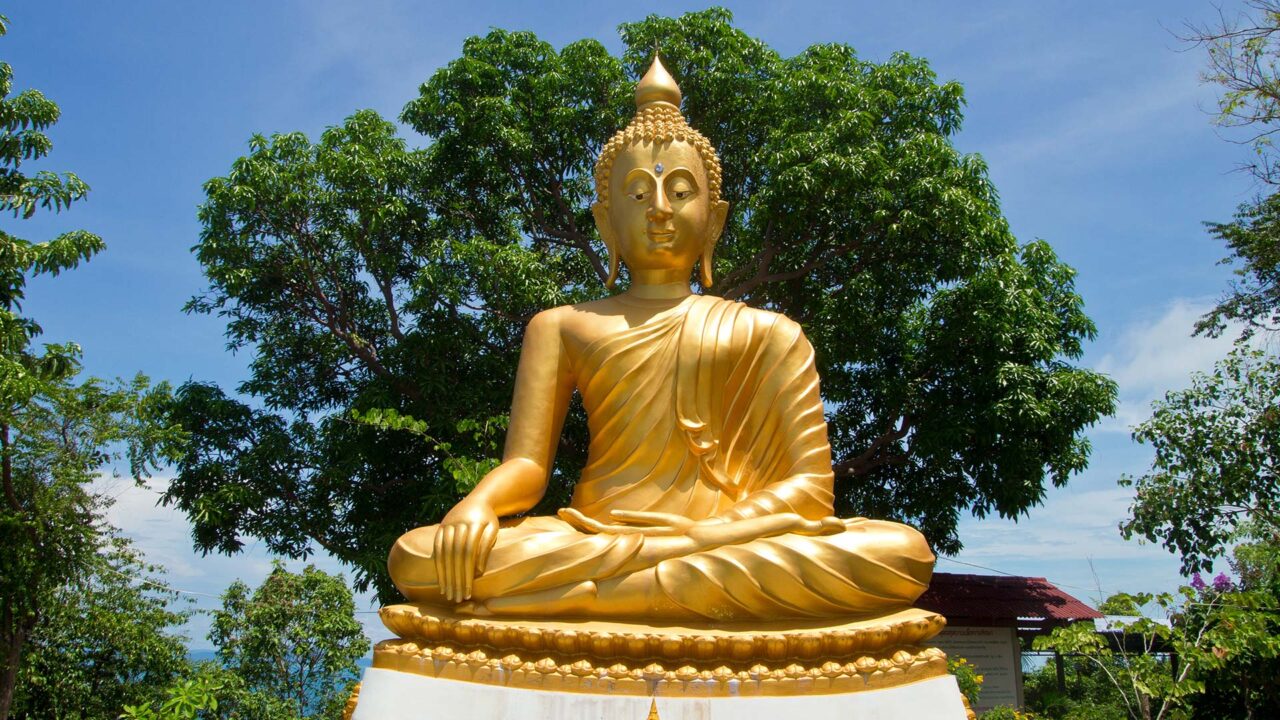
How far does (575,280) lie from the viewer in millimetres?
11578

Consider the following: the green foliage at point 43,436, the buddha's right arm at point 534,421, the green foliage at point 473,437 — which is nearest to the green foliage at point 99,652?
the green foliage at point 43,436

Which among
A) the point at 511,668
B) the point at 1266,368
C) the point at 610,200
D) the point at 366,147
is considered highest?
the point at 366,147

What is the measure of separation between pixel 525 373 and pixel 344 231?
5438 mm

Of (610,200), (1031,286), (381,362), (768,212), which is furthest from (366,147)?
(1031,286)

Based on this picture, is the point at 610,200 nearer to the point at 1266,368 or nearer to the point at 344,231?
the point at 344,231

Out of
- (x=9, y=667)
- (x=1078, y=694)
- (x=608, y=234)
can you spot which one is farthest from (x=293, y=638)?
(x=1078, y=694)

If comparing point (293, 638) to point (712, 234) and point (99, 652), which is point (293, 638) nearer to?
point (99, 652)

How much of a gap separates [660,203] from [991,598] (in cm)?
874

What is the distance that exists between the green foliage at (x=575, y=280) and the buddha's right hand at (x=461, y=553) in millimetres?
4487

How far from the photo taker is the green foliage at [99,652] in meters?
9.95

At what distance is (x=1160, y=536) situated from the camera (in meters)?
11.0

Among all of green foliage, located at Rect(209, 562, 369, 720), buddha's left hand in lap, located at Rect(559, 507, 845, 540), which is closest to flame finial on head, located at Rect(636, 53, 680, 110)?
buddha's left hand in lap, located at Rect(559, 507, 845, 540)

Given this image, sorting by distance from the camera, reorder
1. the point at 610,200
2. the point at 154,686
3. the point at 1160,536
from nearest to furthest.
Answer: the point at 610,200 < the point at 154,686 < the point at 1160,536

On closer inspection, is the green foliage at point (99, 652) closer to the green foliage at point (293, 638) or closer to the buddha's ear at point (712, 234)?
the green foliage at point (293, 638)
